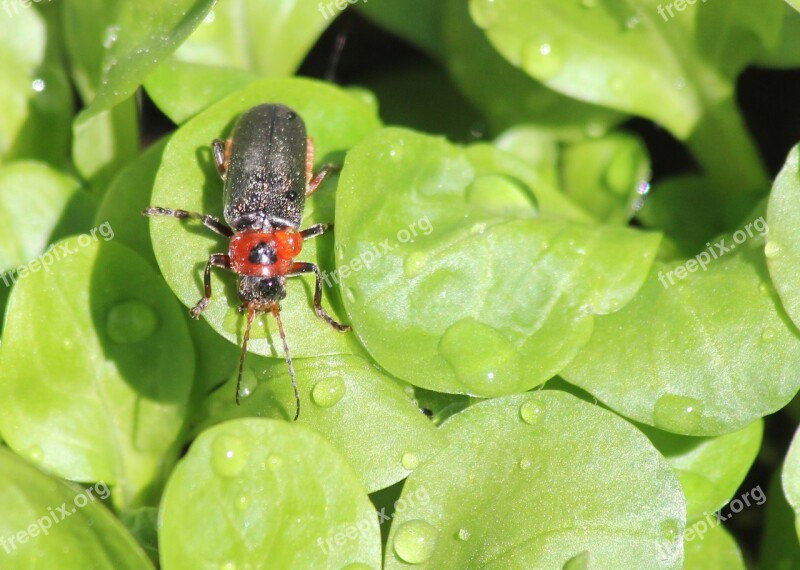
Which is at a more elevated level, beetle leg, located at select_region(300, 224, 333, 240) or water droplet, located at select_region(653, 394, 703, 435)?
beetle leg, located at select_region(300, 224, 333, 240)

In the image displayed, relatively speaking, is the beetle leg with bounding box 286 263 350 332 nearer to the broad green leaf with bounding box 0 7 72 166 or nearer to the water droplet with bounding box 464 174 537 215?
the water droplet with bounding box 464 174 537 215

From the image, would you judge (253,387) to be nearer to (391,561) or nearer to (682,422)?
(391,561)

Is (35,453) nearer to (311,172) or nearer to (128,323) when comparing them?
(128,323)

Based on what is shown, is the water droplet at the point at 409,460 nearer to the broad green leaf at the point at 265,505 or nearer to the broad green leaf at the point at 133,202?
the broad green leaf at the point at 265,505

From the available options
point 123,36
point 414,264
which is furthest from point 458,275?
point 123,36

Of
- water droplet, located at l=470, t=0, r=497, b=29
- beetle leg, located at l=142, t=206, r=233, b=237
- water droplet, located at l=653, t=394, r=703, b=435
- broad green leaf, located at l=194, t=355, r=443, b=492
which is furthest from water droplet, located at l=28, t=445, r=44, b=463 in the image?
water droplet, located at l=470, t=0, r=497, b=29

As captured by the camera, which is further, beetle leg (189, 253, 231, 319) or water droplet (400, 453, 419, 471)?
beetle leg (189, 253, 231, 319)

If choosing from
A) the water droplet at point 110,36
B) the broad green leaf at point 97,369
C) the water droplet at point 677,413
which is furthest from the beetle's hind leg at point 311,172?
the water droplet at point 677,413

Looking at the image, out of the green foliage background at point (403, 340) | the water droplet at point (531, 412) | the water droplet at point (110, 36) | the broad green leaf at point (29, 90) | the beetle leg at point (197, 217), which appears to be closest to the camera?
the green foliage background at point (403, 340)
